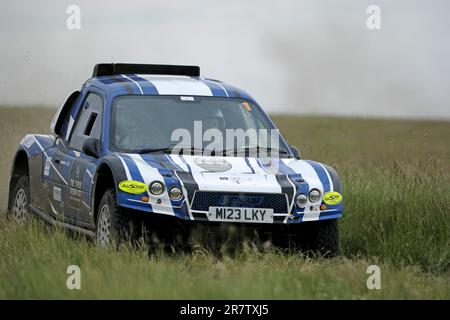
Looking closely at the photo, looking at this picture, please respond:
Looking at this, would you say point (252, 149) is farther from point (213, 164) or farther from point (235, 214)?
point (235, 214)

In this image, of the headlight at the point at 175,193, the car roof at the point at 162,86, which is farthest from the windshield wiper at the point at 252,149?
the headlight at the point at 175,193

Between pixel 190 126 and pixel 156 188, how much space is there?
4.56ft

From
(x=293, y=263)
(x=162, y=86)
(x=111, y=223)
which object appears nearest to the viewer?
(x=293, y=263)

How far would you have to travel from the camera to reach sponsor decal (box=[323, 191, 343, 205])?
34.9ft

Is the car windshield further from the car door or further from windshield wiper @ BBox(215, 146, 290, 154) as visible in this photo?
the car door

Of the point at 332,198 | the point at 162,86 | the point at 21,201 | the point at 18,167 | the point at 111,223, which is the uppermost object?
the point at 162,86

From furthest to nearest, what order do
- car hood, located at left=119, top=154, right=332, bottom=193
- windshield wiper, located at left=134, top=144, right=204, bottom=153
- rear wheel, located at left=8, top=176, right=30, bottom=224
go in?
rear wheel, located at left=8, top=176, right=30, bottom=224 → windshield wiper, located at left=134, top=144, right=204, bottom=153 → car hood, located at left=119, top=154, right=332, bottom=193

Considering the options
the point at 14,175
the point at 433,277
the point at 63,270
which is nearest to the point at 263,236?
the point at 433,277

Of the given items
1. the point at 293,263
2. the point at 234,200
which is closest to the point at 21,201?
the point at 234,200

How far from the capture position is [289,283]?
8859 millimetres

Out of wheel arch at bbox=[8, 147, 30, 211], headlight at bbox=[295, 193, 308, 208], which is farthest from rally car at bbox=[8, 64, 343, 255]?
wheel arch at bbox=[8, 147, 30, 211]

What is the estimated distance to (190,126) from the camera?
11.5 meters

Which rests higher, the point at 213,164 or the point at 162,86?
the point at 162,86
